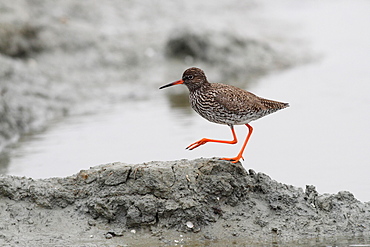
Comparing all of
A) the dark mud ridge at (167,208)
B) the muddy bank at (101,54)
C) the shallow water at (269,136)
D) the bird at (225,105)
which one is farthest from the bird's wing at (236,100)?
the muddy bank at (101,54)

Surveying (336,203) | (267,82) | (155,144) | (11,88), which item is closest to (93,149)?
(155,144)

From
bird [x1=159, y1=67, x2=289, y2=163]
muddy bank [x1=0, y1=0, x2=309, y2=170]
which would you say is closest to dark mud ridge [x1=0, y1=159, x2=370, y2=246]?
bird [x1=159, y1=67, x2=289, y2=163]

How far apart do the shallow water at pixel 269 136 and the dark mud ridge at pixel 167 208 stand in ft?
4.54

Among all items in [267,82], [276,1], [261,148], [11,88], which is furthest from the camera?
[276,1]

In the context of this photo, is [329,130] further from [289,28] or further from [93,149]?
[289,28]

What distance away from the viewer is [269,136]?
389 inches

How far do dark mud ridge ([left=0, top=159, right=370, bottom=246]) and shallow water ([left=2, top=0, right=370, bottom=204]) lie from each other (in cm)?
138

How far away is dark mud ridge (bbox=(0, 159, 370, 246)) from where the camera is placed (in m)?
5.84

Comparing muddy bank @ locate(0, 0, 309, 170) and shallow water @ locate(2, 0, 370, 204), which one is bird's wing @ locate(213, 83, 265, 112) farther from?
muddy bank @ locate(0, 0, 309, 170)

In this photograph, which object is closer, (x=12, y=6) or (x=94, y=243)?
(x=94, y=243)

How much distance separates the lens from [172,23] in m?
17.4

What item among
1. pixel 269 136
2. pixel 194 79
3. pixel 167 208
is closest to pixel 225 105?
pixel 194 79

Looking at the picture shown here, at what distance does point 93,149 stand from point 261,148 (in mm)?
2594

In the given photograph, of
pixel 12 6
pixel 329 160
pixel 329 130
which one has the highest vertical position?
pixel 12 6
